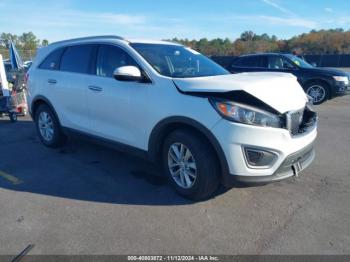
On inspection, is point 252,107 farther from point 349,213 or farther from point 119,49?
point 119,49

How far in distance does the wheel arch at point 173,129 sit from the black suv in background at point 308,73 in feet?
26.1

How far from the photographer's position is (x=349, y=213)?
3.38 metres

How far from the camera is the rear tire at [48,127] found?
18.4 feet

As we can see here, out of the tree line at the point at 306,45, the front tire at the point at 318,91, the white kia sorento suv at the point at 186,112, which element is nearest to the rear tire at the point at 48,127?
the white kia sorento suv at the point at 186,112

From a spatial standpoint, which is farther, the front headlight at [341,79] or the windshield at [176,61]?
the front headlight at [341,79]

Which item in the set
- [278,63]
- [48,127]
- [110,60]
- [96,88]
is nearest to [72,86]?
[96,88]

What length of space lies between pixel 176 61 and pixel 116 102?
993mm

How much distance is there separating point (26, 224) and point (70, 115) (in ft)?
7.33

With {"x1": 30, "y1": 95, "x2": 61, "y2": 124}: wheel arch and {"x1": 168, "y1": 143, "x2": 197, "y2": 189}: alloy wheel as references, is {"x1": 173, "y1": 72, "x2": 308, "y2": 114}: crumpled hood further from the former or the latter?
{"x1": 30, "y1": 95, "x2": 61, "y2": 124}: wheel arch

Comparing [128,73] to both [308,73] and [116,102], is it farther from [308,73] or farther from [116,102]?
[308,73]

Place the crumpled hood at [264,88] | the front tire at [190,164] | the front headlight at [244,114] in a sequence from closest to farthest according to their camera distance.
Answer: the front headlight at [244,114] → the crumpled hood at [264,88] → the front tire at [190,164]

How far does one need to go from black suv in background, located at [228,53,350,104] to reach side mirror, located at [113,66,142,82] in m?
7.94

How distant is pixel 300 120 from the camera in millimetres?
3598

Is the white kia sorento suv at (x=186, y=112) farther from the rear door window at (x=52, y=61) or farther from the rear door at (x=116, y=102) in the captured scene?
the rear door window at (x=52, y=61)
